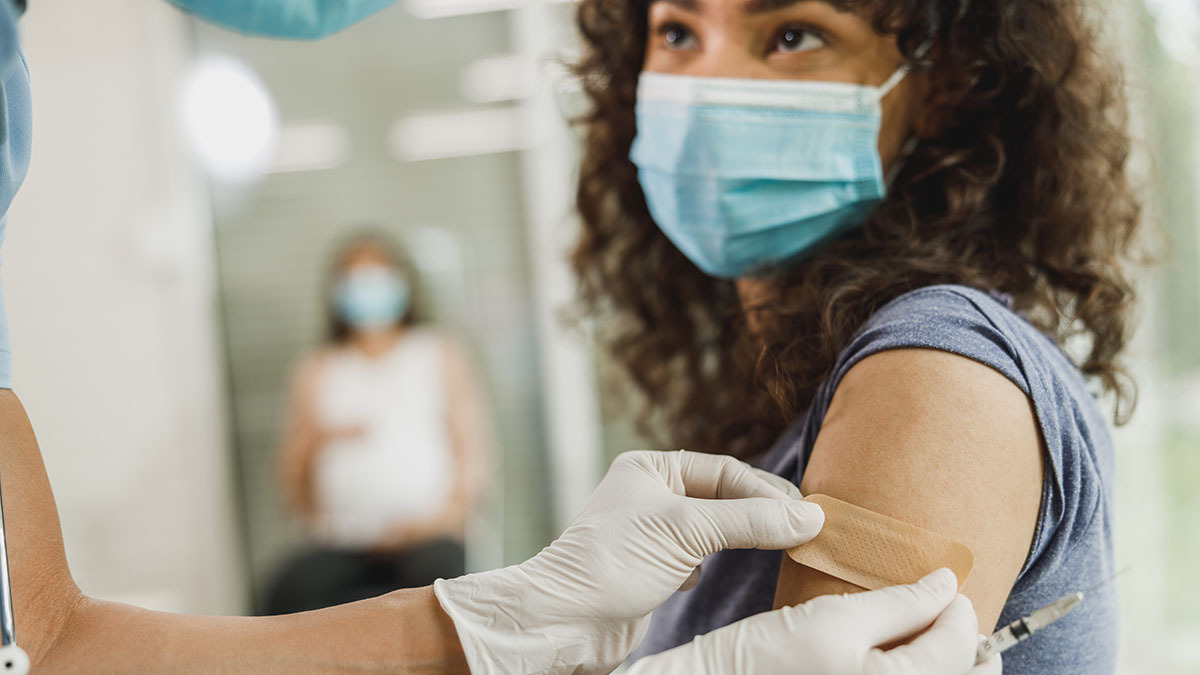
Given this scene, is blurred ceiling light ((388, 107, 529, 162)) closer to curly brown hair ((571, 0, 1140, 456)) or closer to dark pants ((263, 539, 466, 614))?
dark pants ((263, 539, 466, 614))

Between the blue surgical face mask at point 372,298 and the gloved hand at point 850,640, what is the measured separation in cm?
269

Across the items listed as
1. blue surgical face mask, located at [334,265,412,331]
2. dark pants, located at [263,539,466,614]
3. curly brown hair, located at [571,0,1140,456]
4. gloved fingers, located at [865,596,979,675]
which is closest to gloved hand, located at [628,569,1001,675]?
gloved fingers, located at [865,596,979,675]

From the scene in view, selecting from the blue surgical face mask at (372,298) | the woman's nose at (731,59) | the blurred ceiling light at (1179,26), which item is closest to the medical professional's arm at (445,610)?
the woman's nose at (731,59)

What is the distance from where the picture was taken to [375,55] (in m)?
3.36

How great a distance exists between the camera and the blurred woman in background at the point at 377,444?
2.90 metres

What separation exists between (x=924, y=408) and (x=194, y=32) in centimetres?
343

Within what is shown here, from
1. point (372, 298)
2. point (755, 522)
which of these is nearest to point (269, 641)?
point (755, 522)

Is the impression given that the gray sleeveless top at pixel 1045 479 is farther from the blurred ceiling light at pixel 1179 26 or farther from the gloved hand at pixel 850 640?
the blurred ceiling light at pixel 1179 26

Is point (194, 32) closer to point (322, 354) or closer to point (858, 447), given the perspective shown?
point (322, 354)

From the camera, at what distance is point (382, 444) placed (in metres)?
3.03

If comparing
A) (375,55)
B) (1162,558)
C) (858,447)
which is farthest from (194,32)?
(1162,558)

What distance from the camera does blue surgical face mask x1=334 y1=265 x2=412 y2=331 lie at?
320 centimetres

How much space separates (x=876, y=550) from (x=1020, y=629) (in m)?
0.14

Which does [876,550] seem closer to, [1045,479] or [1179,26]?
[1045,479]
